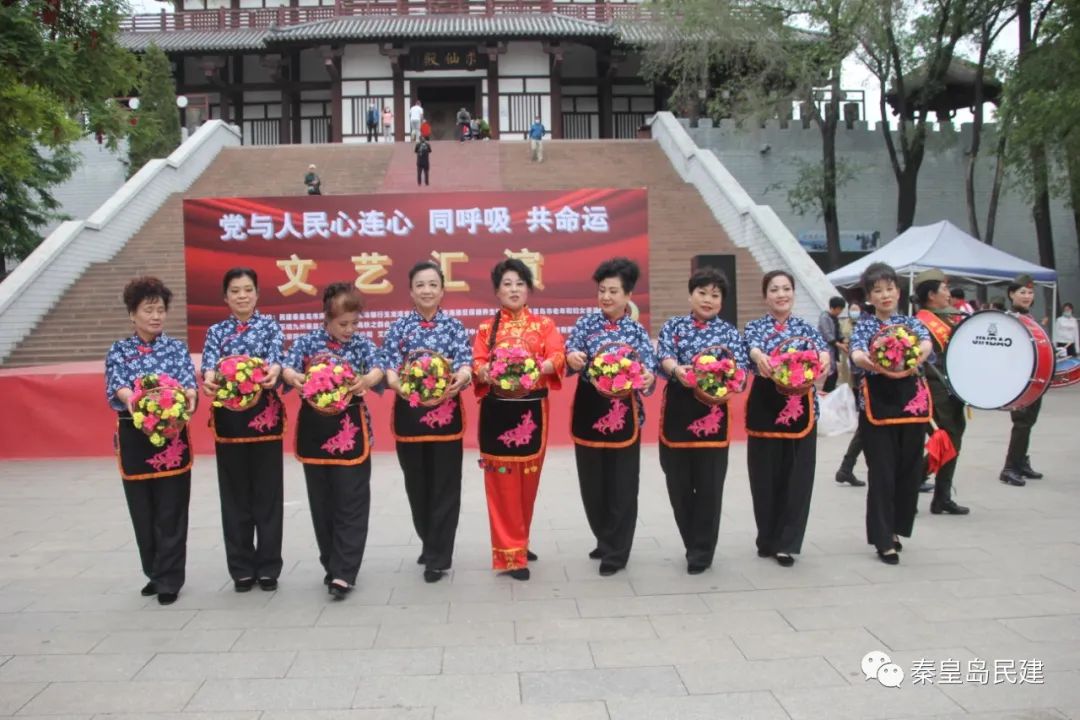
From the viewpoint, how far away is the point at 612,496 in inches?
190

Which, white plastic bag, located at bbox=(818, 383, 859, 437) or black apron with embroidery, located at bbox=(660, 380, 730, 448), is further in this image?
white plastic bag, located at bbox=(818, 383, 859, 437)

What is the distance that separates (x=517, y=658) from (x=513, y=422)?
139cm

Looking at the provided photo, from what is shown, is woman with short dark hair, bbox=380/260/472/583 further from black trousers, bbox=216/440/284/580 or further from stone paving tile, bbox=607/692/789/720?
stone paving tile, bbox=607/692/789/720

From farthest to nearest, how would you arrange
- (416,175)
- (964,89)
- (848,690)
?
(964,89), (416,175), (848,690)

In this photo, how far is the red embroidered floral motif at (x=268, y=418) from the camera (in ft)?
14.8

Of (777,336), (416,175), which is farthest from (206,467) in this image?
(416,175)

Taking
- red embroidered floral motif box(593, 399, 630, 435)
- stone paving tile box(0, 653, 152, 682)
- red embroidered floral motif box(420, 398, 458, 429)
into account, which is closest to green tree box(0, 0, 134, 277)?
red embroidered floral motif box(420, 398, 458, 429)

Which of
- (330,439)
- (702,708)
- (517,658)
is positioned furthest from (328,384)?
(702,708)

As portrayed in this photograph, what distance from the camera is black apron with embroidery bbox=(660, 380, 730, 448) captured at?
4.74 metres

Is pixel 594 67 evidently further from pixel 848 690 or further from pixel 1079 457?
pixel 848 690

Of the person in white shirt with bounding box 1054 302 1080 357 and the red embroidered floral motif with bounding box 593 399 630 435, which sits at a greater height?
the person in white shirt with bounding box 1054 302 1080 357

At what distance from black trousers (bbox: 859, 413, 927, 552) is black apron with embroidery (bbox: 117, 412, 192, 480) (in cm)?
361

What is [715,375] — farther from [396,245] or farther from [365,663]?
[396,245]

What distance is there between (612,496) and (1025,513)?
3.08 metres
